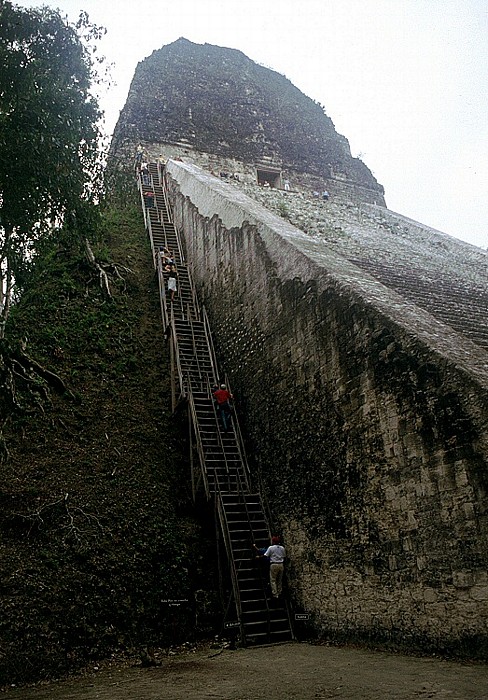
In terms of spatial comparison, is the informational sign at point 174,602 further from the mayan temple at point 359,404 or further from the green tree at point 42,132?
the green tree at point 42,132

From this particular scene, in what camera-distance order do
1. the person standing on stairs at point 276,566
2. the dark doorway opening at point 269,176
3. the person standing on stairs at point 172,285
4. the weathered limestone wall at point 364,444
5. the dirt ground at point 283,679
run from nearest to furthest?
1. the dirt ground at point 283,679
2. the weathered limestone wall at point 364,444
3. the person standing on stairs at point 276,566
4. the person standing on stairs at point 172,285
5. the dark doorway opening at point 269,176

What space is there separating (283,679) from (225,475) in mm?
3875

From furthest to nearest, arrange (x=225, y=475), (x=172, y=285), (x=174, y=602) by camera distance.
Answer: (x=172, y=285)
(x=225, y=475)
(x=174, y=602)

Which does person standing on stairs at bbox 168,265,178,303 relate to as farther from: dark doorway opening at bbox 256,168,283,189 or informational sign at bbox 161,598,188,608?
dark doorway opening at bbox 256,168,283,189

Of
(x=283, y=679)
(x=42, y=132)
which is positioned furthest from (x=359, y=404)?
(x=42, y=132)

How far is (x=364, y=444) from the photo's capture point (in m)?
5.75

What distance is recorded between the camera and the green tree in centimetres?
570

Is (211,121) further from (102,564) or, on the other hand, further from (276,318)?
(102,564)

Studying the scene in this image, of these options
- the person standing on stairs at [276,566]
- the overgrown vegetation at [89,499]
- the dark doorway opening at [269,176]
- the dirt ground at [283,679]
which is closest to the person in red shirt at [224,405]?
the overgrown vegetation at [89,499]

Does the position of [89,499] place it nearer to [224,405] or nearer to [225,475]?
[225,475]

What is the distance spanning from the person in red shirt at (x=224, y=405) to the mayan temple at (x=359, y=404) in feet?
0.97

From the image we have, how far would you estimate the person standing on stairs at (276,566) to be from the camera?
22.1 feet

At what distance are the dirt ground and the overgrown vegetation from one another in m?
0.60

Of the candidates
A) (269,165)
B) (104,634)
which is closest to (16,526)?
(104,634)
